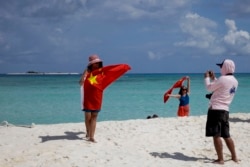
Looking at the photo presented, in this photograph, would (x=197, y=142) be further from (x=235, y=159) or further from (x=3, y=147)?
(x=3, y=147)

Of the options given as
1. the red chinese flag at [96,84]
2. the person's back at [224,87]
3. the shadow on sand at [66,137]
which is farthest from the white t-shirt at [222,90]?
the shadow on sand at [66,137]

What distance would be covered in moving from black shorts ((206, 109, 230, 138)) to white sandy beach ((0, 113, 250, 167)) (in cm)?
63

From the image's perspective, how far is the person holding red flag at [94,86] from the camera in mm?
8391

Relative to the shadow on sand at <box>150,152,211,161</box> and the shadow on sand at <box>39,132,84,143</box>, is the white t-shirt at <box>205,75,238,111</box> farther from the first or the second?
the shadow on sand at <box>39,132,84,143</box>

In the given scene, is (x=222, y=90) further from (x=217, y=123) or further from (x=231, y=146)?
(x=231, y=146)

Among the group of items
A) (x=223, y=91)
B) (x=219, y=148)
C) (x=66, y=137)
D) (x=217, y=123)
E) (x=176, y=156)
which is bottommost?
(x=176, y=156)

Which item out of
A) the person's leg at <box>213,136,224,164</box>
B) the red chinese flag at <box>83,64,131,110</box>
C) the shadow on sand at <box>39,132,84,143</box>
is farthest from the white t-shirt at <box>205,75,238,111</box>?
the shadow on sand at <box>39,132,84,143</box>

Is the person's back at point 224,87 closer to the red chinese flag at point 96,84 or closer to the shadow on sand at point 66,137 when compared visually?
the red chinese flag at point 96,84

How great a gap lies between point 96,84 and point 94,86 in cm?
7

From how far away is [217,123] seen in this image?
715 cm

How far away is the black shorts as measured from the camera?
23.4 ft

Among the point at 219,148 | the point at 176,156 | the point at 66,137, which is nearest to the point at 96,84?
the point at 66,137

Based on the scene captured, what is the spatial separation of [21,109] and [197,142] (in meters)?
18.2

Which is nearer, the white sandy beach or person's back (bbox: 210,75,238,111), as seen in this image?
person's back (bbox: 210,75,238,111)
